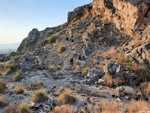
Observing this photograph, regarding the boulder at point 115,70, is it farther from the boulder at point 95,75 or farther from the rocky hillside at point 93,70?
the boulder at point 95,75

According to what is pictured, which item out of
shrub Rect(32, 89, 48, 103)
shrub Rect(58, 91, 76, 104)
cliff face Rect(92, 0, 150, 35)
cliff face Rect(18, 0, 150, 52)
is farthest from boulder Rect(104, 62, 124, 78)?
cliff face Rect(92, 0, 150, 35)

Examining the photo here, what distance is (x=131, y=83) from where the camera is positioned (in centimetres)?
698

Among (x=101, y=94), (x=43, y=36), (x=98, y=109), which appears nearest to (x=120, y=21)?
(x=101, y=94)

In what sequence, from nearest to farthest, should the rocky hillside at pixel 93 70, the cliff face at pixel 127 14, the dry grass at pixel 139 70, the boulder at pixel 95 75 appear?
the rocky hillside at pixel 93 70
the dry grass at pixel 139 70
the boulder at pixel 95 75
the cliff face at pixel 127 14

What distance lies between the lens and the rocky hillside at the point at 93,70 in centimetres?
512

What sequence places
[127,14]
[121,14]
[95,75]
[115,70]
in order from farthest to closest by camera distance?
[121,14], [127,14], [95,75], [115,70]

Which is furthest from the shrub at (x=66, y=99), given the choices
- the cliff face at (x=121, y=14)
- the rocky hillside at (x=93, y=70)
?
the cliff face at (x=121, y=14)

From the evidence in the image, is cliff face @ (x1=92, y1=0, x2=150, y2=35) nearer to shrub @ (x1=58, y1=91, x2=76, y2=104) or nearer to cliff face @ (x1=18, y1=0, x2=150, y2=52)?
cliff face @ (x1=18, y1=0, x2=150, y2=52)

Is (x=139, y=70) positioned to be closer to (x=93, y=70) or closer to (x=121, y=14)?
(x=93, y=70)

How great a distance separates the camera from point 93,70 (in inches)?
359

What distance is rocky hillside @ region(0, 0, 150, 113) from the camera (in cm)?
512

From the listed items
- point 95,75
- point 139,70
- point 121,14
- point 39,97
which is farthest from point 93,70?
point 121,14

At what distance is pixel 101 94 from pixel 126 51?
237 inches

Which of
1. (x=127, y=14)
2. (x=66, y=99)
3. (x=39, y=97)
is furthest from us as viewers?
(x=127, y=14)
